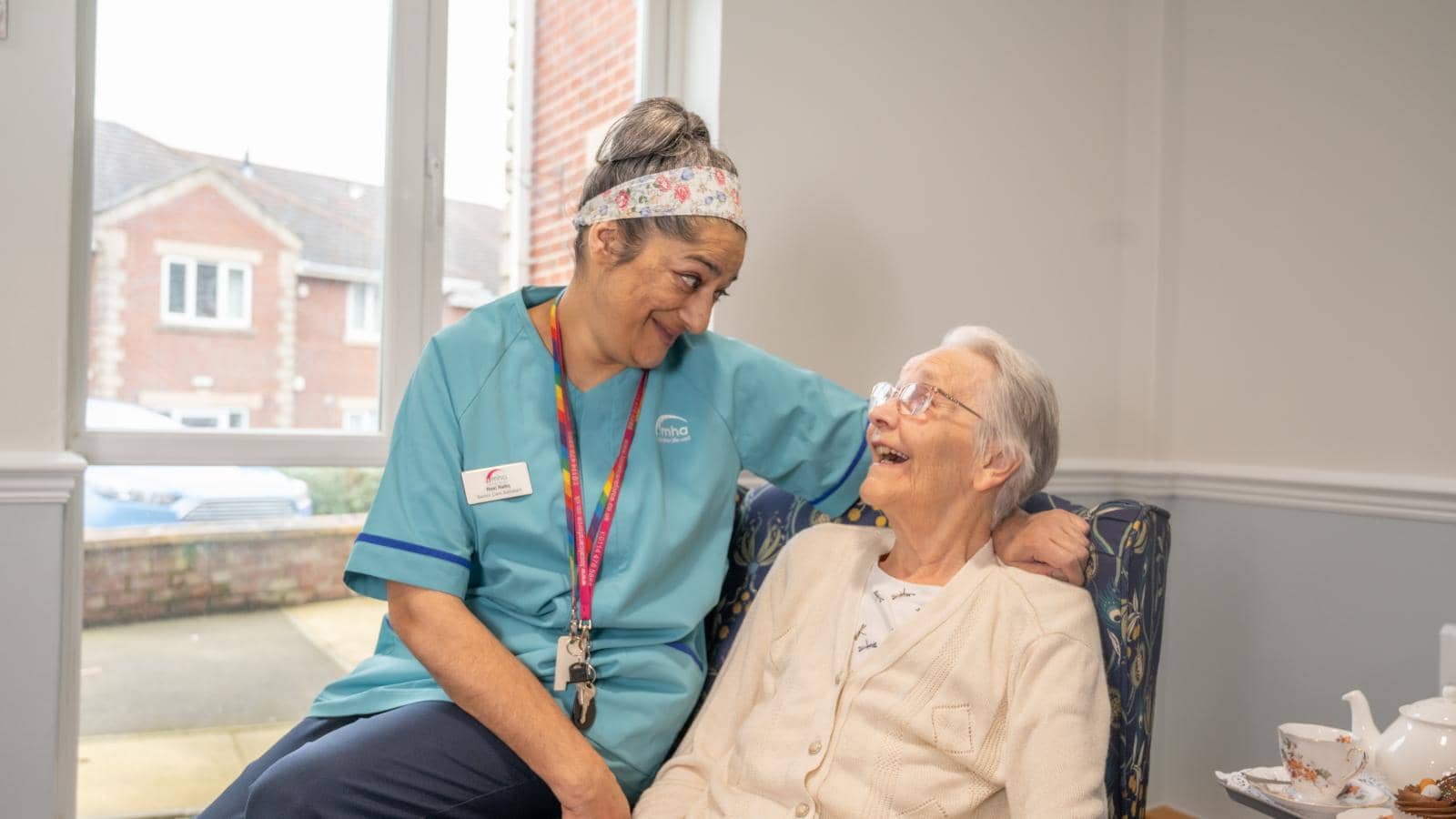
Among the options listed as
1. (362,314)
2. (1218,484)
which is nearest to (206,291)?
(362,314)

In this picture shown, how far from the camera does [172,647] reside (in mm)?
2291

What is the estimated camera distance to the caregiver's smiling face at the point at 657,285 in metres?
1.68

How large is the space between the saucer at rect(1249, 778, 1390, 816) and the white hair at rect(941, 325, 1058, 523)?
0.56 meters

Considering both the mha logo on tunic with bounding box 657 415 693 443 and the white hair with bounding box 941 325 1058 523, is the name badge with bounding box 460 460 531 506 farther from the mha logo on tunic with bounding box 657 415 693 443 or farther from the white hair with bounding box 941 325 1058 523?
the white hair with bounding box 941 325 1058 523

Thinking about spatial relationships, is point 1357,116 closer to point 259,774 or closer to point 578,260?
point 578,260

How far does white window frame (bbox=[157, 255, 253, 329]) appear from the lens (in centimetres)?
222

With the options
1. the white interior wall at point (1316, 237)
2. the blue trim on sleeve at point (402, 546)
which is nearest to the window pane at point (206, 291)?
the blue trim on sleeve at point (402, 546)

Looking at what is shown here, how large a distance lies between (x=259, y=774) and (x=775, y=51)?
6.20 feet

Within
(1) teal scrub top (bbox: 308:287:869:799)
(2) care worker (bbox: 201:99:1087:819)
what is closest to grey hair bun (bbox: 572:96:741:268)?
(2) care worker (bbox: 201:99:1087:819)

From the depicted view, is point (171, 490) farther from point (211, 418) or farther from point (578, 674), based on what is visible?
point (578, 674)

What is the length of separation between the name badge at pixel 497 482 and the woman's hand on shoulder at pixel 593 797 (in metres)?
0.42

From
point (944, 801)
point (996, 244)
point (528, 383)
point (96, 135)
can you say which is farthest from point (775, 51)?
point (944, 801)

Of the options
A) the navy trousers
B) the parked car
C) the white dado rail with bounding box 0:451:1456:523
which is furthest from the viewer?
the parked car

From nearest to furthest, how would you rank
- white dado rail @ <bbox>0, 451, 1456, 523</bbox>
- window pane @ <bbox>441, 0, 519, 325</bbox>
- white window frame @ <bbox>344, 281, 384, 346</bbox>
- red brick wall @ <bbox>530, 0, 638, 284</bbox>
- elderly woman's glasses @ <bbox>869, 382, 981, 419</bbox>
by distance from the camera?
elderly woman's glasses @ <bbox>869, 382, 981, 419</bbox> → white dado rail @ <bbox>0, 451, 1456, 523</bbox> → white window frame @ <bbox>344, 281, 384, 346</bbox> → window pane @ <bbox>441, 0, 519, 325</bbox> → red brick wall @ <bbox>530, 0, 638, 284</bbox>
